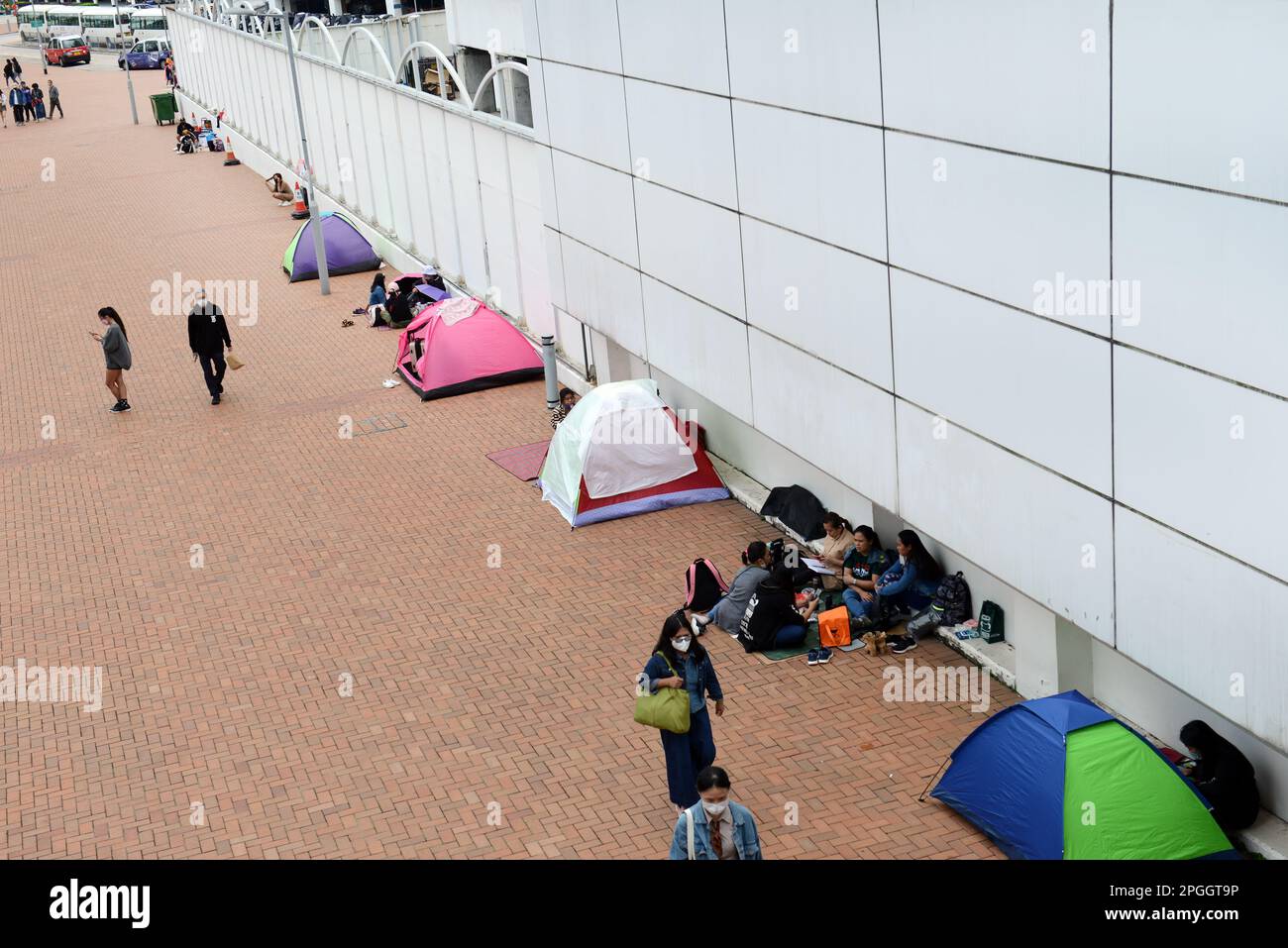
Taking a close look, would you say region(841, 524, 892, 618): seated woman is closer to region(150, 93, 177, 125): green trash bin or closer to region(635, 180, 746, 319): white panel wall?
region(635, 180, 746, 319): white panel wall

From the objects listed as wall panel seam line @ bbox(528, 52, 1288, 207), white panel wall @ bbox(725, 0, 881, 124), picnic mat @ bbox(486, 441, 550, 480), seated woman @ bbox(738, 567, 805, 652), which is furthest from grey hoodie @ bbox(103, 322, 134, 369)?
seated woman @ bbox(738, 567, 805, 652)

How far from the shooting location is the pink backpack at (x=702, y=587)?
48.0 feet

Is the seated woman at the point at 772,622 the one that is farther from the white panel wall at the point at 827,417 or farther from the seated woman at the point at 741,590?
the white panel wall at the point at 827,417

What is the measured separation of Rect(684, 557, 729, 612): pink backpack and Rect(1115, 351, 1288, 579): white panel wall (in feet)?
17.1

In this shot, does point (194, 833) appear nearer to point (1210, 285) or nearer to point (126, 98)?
point (1210, 285)

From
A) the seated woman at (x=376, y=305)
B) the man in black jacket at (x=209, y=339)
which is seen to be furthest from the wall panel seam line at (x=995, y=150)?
the seated woman at (x=376, y=305)

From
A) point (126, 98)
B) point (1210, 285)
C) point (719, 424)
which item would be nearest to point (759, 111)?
point (719, 424)

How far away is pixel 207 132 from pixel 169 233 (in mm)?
16252

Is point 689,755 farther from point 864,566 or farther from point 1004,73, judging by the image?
point 1004,73

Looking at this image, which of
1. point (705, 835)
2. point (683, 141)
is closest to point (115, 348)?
point (683, 141)

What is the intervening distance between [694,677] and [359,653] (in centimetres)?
479

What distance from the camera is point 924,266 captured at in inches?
476

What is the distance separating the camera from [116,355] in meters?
22.2

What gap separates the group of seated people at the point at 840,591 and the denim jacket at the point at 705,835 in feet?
15.7
